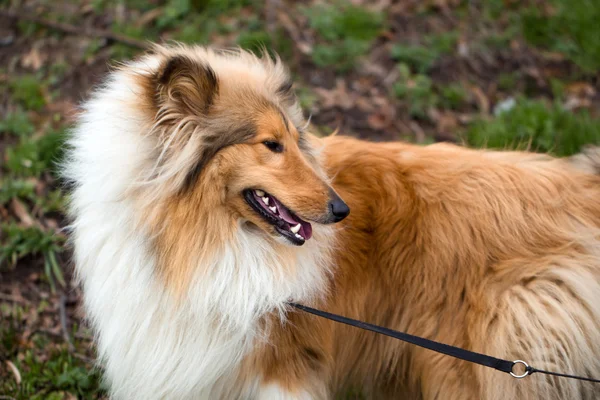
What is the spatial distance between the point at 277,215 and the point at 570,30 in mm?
5208

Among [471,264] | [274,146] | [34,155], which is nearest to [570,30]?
[471,264]

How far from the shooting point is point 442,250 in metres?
3.18

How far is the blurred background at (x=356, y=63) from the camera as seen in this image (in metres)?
5.36

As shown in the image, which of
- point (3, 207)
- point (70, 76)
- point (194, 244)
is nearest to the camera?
point (194, 244)

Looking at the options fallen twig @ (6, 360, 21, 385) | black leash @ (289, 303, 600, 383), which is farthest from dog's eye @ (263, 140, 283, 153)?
fallen twig @ (6, 360, 21, 385)

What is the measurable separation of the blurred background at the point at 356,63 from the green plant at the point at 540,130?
1 centimetres

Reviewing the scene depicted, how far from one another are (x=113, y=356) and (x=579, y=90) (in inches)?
209

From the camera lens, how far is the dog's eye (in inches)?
114

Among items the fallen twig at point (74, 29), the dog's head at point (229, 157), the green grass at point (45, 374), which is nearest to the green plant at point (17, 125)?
the fallen twig at point (74, 29)

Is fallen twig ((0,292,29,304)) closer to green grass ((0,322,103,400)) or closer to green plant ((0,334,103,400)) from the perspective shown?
green grass ((0,322,103,400))

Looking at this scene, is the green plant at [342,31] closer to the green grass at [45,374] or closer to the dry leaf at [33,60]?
the dry leaf at [33,60]

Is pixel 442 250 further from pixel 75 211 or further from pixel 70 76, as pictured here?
pixel 70 76

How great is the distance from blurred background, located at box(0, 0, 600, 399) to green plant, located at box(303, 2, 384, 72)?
12 millimetres

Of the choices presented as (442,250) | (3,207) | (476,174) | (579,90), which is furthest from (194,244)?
(579,90)
